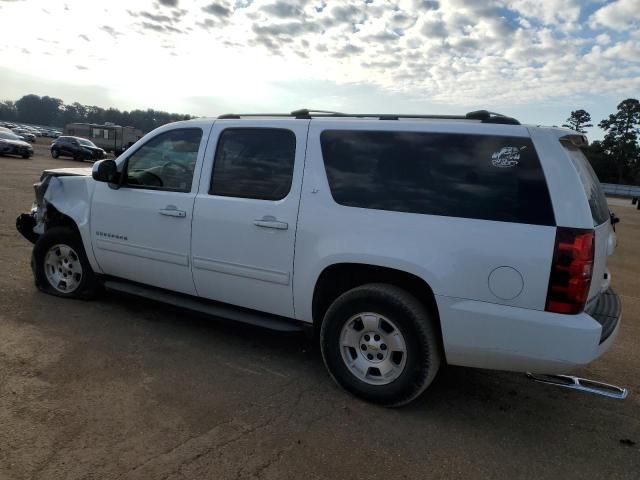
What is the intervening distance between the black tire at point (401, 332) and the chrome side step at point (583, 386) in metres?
0.75

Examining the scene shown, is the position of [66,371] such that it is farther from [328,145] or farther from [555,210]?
[555,210]

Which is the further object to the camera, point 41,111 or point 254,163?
point 41,111

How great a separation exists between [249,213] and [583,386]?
2.59 metres

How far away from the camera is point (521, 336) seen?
3027 mm

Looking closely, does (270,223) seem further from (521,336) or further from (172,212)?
(521,336)

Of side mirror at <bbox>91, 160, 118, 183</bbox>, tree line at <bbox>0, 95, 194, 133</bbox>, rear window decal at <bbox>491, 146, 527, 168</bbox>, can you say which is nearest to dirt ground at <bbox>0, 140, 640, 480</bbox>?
side mirror at <bbox>91, 160, 118, 183</bbox>

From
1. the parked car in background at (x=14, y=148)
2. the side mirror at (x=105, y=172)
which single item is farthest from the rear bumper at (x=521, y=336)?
the parked car in background at (x=14, y=148)

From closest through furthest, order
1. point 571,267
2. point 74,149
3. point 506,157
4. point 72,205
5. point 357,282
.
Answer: point 571,267
point 506,157
point 357,282
point 72,205
point 74,149

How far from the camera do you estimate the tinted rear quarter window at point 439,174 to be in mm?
3062

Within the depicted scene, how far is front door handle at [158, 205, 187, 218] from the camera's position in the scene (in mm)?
4277

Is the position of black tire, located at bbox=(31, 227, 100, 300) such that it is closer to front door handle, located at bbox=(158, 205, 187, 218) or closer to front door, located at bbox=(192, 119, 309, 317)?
front door handle, located at bbox=(158, 205, 187, 218)

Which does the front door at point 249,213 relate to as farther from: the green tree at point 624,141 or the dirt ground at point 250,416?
the green tree at point 624,141

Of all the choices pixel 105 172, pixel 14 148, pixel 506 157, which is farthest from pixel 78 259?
pixel 14 148

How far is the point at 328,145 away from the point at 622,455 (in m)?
2.74
